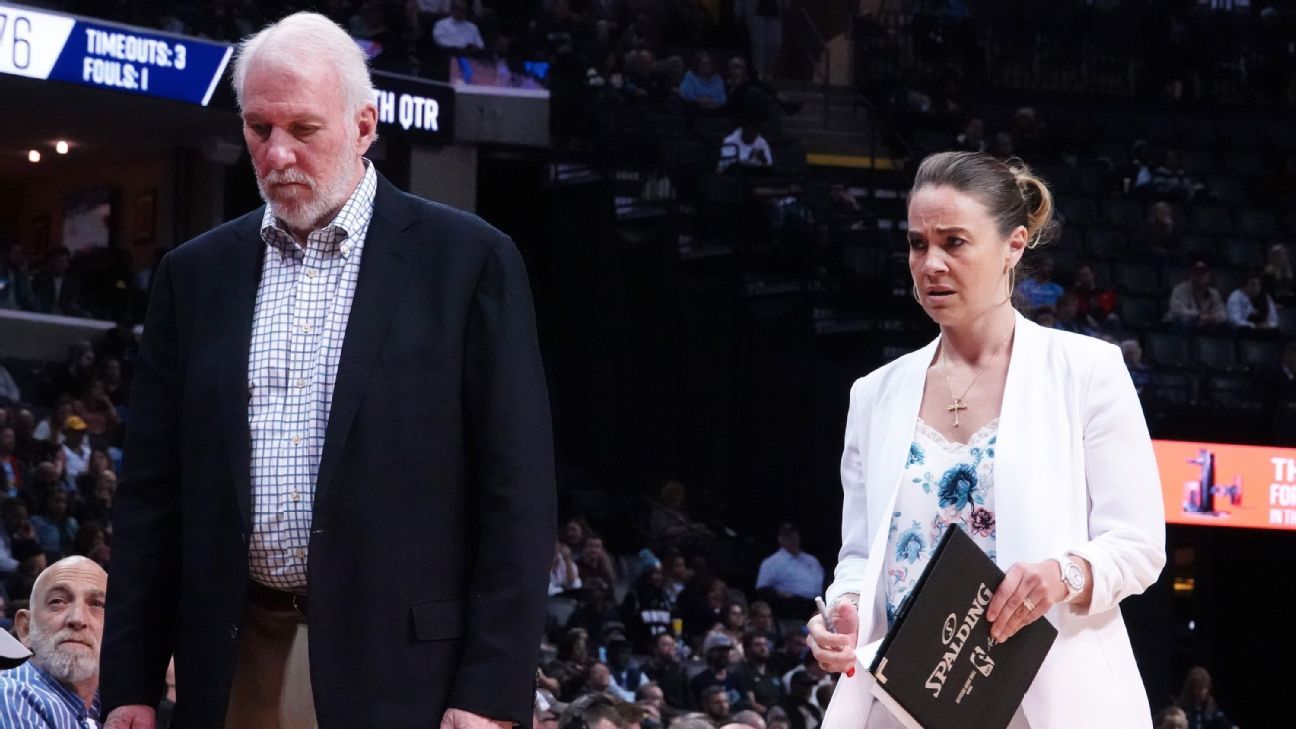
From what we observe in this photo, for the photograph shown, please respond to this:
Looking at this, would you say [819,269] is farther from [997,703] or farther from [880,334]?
[997,703]

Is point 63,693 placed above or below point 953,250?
below

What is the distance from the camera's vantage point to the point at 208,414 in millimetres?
2709

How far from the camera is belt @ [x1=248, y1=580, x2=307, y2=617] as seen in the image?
266 cm

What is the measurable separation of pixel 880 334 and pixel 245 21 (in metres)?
5.50

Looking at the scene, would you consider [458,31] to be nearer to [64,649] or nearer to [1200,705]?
[1200,705]

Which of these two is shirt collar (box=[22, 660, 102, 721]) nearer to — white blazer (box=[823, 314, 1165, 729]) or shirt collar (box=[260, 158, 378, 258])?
shirt collar (box=[260, 158, 378, 258])

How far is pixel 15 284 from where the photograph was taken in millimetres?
14648

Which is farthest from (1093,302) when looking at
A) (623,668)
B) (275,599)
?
(275,599)

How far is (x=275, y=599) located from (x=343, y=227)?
553 mm

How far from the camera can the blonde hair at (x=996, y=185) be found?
3.03 metres

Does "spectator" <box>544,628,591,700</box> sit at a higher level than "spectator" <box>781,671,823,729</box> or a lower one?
higher

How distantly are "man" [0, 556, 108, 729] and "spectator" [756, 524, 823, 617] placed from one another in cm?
908

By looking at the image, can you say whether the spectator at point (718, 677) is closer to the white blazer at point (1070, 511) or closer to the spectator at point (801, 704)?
the spectator at point (801, 704)

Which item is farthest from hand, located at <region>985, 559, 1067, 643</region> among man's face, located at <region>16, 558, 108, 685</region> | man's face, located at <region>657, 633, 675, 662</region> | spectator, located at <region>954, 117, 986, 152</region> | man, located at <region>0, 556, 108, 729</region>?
spectator, located at <region>954, 117, 986, 152</region>
